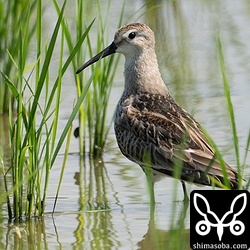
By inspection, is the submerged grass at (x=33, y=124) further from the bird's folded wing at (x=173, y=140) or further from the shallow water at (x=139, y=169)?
the bird's folded wing at (x=173, y=140)

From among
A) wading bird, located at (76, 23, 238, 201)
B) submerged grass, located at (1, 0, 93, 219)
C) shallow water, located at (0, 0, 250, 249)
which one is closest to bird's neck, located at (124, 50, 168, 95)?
wading bird, located at (76, 23, 238, 201)

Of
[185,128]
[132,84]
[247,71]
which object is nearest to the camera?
[185,128]

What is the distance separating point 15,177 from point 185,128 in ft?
4.61

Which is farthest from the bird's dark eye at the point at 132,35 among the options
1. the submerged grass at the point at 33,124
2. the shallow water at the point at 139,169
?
the submerged grass at the point at 33,124

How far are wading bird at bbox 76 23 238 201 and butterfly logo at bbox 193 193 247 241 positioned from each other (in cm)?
87

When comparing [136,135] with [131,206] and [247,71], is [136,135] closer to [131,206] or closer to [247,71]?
[131,206]

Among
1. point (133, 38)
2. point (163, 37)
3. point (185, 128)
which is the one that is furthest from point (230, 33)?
point (185, 128)

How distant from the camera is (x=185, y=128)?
796 centimetres

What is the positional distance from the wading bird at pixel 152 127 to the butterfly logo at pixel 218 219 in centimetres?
87

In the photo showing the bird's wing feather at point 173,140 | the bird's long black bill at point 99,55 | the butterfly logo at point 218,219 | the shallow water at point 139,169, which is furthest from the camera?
the bird's long black bill at point 99,55

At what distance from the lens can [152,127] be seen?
8.12 metres

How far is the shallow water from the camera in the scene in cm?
744

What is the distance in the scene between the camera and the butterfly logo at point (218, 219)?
625 centimetres

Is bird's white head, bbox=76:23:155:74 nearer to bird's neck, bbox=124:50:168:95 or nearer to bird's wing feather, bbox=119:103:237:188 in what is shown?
bird's neck, bbox=124:50:168:95
